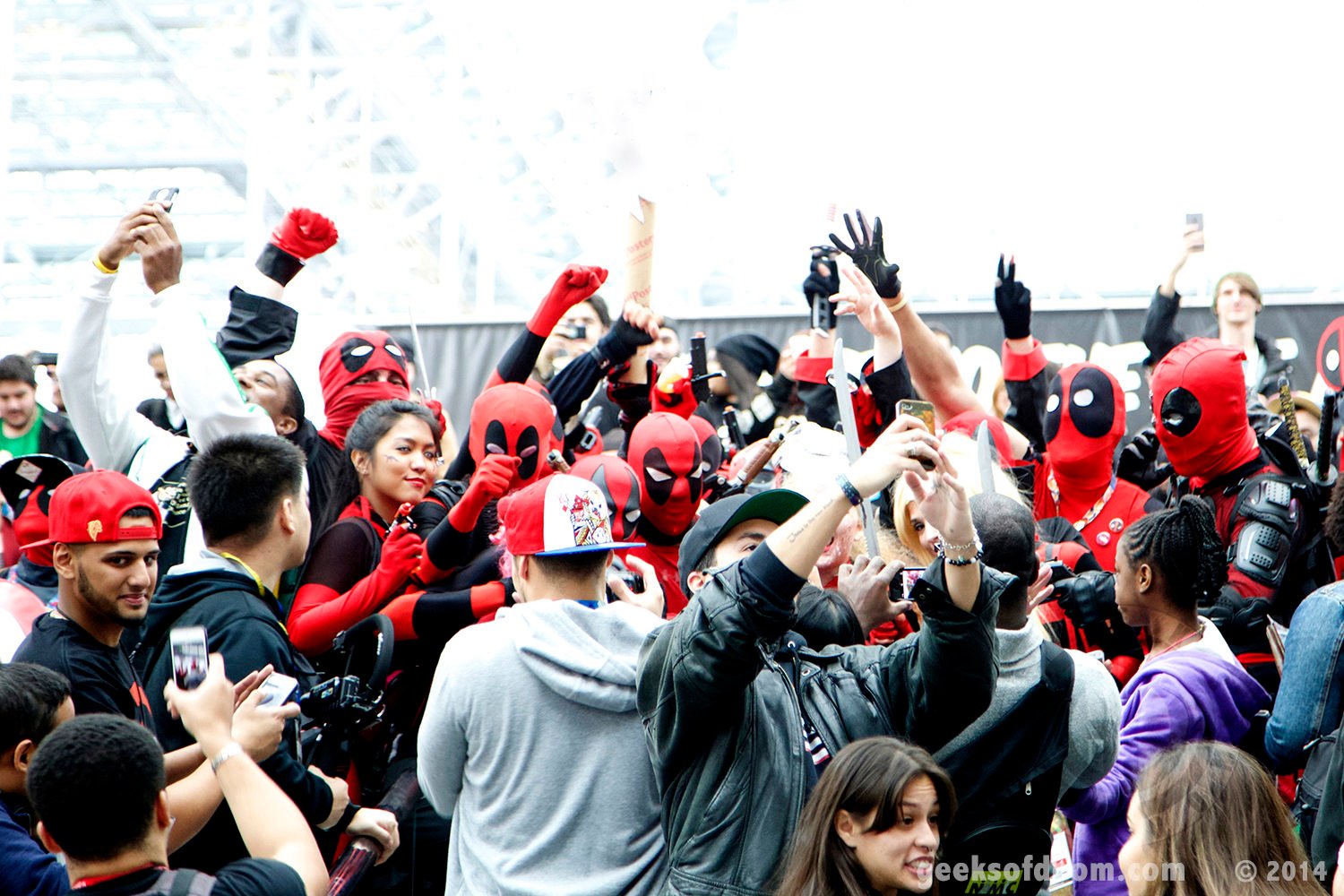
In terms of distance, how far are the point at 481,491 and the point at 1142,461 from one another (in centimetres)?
307

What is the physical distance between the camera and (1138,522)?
4.16 metres

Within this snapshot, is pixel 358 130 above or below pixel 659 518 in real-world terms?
above

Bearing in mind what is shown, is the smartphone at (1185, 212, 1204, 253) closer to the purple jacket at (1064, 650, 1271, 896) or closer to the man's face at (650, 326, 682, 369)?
the man's face at (650, 326, 682, 369)

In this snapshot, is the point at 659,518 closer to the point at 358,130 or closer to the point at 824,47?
the point at 824,47

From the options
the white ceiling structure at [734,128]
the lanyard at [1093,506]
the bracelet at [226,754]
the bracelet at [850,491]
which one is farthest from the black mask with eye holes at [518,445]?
the bracelet at [850,491]

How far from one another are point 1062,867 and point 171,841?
2179 mm

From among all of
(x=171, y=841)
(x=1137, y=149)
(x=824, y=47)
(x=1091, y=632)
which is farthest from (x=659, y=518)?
(x=1137, y=149)

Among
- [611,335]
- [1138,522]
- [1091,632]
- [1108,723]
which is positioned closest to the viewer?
[1108,723]

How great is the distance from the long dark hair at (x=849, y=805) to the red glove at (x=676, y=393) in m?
3.65

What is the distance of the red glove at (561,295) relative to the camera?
5.72 metres

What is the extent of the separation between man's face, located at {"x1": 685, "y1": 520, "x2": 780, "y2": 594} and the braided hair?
1.18 metres

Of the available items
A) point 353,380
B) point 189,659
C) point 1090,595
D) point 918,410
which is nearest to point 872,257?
point 1090,595

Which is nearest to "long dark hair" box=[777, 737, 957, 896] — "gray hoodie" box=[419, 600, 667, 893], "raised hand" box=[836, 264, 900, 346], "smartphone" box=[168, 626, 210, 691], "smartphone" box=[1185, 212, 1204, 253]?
"gray hoodie" box=[419, 600, 667, 893]

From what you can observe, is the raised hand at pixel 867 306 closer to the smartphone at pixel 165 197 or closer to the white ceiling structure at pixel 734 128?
the white ceiling structure at pixel 734 128
